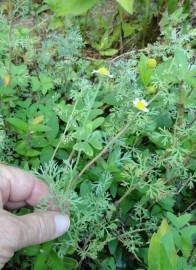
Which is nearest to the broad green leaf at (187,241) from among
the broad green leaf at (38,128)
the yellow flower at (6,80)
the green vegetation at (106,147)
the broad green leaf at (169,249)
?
the green vegetation at (106,147)

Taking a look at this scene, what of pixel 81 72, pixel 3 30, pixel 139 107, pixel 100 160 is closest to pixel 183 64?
pixel 139 107

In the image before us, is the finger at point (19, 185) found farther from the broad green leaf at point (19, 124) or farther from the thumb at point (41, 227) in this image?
the broad green leaf at point (19, 124)

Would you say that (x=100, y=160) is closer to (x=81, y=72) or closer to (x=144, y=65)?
(x=144, y=65)

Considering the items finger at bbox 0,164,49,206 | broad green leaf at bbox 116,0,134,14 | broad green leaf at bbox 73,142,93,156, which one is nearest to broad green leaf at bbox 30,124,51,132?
finger at bbox 0,164,49,206

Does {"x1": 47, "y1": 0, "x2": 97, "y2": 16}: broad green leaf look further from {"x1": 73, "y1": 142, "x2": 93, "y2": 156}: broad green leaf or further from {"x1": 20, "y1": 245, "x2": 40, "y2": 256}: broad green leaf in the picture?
{"x1": 20, "y1": 245, "x2": 40, "y2": 256}: broad green leaf

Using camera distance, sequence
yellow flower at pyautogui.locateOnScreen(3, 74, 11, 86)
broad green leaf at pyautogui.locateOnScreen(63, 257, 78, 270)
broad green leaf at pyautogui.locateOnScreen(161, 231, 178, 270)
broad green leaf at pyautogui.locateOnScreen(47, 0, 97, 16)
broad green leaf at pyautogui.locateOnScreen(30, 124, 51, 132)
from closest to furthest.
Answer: broad green leaf at pyautogui.locateOnScreen(161, 231, 178, 270)
broad green leaf at pyautogui.locateOnScreen(63, 257, 78, 270)
broad green leaf at pyautogui.locateOnScreen(30, 124, 51, 132)
yellow flower at pyautogui.locateOnScreen(3, 74, 11, 86)
broad green leaf at pyautogui.locateOnScreen(47, 0, 97, 16)

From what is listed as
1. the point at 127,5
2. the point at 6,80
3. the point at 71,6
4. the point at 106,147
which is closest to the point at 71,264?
the point at 106,147
